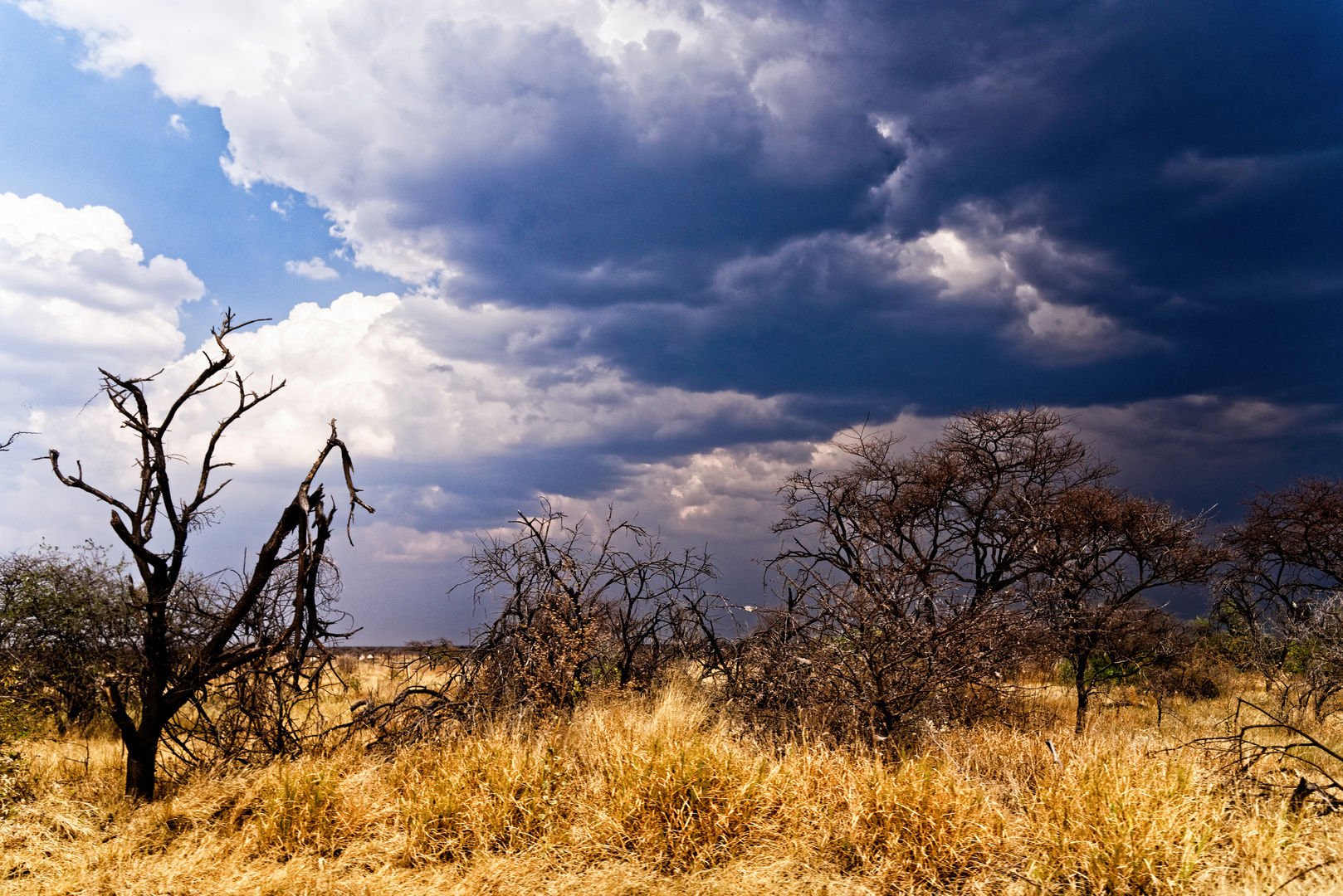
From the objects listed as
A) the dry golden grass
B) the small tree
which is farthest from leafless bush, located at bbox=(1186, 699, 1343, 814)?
the small tree

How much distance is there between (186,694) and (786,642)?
6.75 metres

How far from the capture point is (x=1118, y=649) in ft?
53.3

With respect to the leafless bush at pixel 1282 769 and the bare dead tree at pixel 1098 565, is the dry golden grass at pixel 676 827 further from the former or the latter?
the bare dead tree at pixel 1098 565

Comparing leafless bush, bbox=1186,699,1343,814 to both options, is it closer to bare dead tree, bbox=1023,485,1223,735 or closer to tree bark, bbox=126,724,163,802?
bare dead tree, bbox=1023,485,1223,735

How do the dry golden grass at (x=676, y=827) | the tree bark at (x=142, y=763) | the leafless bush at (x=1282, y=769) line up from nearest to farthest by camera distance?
the dry golden grass at (x=676, y=827)
the leafless bush at (x=1282, y=769)
the tree bark at (x=142, y=763)

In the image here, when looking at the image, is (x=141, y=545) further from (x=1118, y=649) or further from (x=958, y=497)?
(x=1118, y=649)

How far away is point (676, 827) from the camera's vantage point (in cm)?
623

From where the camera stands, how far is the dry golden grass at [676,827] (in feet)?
17.8

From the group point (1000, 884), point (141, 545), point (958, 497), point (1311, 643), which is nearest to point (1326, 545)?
point (1311, 643)

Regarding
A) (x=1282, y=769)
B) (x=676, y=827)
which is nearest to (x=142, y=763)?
(x=676, y=827)

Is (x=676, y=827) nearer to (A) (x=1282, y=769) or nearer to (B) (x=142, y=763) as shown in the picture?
(B) (x=142, y=763)

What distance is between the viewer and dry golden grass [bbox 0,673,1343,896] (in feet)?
17.8

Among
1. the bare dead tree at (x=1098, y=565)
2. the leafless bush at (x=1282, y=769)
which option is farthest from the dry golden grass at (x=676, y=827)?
the bare dead tree at (x=1098, y=565)

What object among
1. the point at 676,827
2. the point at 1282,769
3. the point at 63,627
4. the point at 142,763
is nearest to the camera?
the point at 676,827
